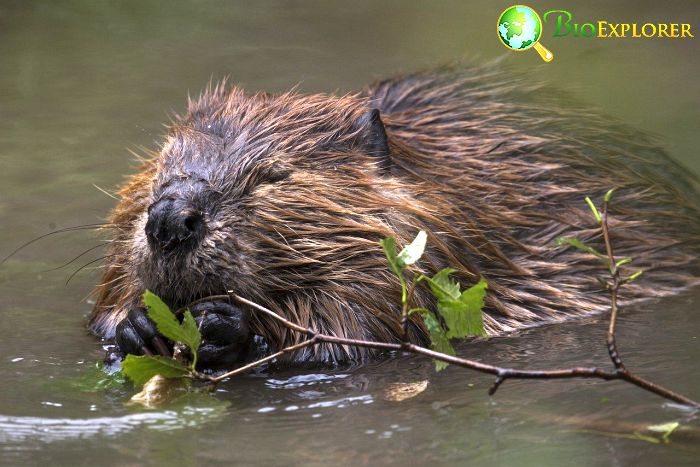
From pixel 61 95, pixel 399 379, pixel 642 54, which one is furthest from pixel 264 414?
pixel 61 95

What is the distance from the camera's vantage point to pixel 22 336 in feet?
13.3

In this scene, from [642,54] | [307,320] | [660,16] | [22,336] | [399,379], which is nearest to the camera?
[399,379]

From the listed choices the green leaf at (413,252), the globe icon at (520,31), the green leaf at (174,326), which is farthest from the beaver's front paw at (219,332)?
the globe icon at (520,31)

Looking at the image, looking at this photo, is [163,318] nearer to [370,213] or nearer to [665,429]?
[370,213]

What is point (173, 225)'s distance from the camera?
11.6 ft

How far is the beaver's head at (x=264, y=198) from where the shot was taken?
3.61 meters

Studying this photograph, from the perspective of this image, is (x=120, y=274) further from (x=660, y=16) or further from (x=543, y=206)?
(x=660, y=16)

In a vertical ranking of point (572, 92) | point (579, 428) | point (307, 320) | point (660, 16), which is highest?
point (660, 16)

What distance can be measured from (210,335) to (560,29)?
103 inches

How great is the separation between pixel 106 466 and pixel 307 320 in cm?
113

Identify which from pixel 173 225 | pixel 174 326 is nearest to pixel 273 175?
pixel 173 225

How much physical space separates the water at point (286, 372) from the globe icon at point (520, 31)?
11 cm

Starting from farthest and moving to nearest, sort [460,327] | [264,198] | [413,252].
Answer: [264,198] → [460,327] → [413,252]

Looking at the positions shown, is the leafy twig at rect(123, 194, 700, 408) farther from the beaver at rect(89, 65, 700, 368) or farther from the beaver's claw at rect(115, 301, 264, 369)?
the beaver at rect(89, 65, 700, 368)
